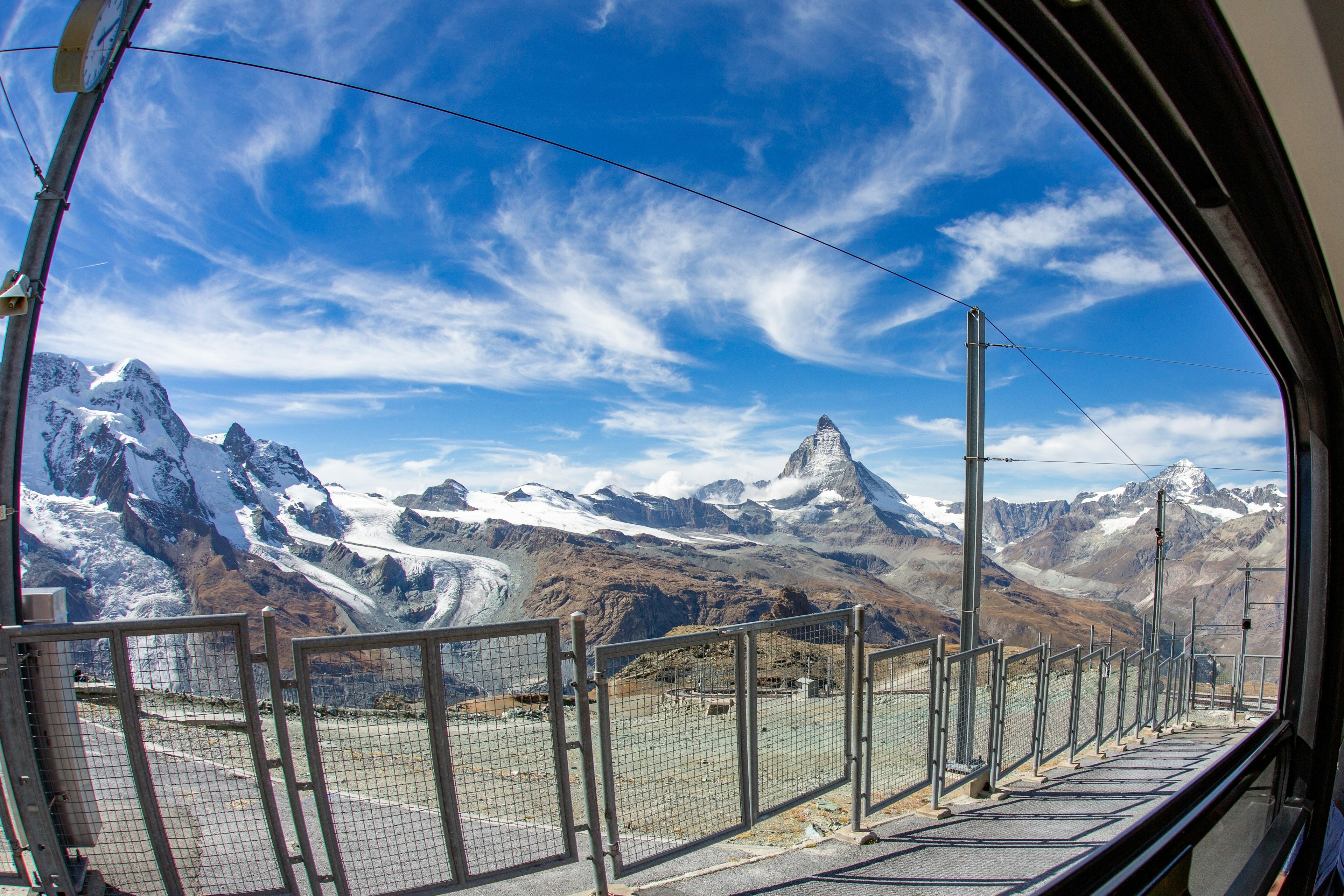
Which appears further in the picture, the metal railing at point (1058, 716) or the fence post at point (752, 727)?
the metal railing at point (1058, 716)

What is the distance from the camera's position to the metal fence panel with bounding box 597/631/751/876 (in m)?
4.00

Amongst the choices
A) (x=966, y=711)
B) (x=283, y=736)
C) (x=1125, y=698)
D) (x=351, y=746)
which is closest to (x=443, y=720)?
(x=283, y=736)

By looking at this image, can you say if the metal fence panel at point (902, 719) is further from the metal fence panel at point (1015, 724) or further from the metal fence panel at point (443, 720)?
the metal fence panel at point (443, 720)

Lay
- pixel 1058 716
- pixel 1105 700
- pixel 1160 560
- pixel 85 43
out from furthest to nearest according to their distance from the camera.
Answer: pixel 1160 560 < pixel 1105 700 < pixel 1058 716 < pixel 85 43

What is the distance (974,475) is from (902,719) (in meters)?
3.23

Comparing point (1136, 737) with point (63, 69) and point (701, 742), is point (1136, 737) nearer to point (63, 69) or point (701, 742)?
point (701, 742)

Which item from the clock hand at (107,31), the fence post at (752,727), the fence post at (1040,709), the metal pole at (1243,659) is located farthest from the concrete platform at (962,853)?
the metal pole at (1243,659)

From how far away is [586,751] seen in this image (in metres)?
3.74

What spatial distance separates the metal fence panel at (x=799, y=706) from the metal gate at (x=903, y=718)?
0.21 meters

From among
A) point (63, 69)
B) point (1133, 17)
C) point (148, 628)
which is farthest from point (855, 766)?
point (63, 69)

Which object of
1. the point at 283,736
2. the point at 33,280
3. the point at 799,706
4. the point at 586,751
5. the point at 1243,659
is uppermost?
the point at 33,280

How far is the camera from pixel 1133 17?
4.05ft

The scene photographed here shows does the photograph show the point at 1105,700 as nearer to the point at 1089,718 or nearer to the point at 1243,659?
the point at 1089,718

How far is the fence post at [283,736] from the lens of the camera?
3.24 metres
